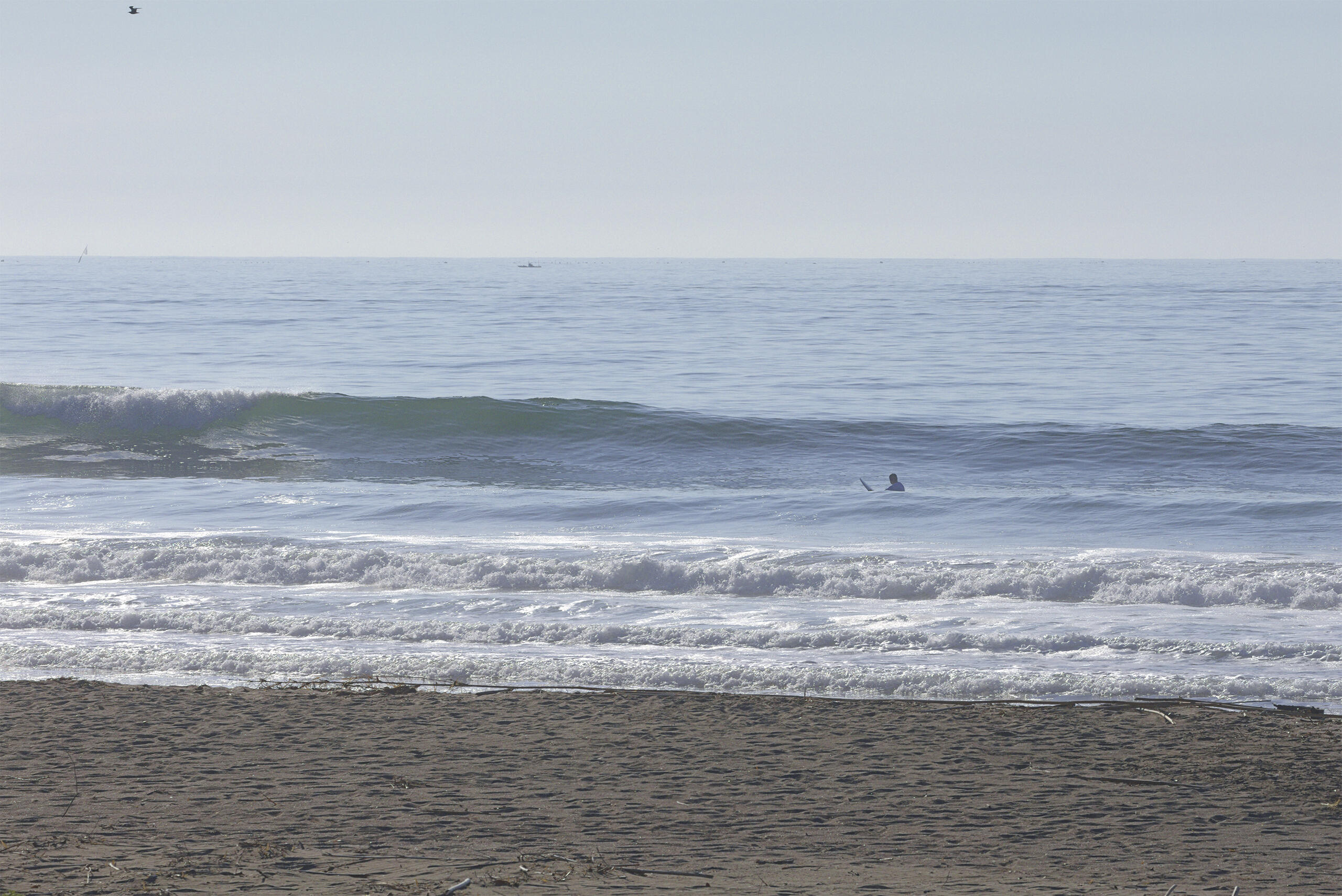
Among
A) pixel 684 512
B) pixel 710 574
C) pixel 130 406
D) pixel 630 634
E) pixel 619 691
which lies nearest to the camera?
pixel 619 691

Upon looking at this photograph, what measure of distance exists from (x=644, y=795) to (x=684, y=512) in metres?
9.68

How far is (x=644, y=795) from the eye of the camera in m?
6.14

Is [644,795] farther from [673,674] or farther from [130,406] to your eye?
[130,406]

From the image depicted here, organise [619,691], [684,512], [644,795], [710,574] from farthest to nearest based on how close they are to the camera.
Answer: [684,512] < [710,574] < [619,691] < [644,795]

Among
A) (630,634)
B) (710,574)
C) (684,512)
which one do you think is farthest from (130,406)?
(630,634)

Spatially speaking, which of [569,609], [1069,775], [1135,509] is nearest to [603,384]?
[1135,509]

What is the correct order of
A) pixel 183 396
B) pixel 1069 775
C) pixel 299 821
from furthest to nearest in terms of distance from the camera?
pixel 183 396, pixel 1069 775, pixel 299 821

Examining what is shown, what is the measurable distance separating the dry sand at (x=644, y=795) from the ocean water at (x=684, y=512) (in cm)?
92

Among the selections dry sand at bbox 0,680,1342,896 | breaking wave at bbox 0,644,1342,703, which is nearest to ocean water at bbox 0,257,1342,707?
breaking wave at bbox 0,644,1342,703

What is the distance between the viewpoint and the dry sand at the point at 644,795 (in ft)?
16.3

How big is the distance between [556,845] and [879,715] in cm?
279

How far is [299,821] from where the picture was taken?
5.64m

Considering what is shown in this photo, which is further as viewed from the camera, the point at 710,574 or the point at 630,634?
the point at 710,574

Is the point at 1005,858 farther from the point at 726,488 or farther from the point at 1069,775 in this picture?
the point at 726,488
